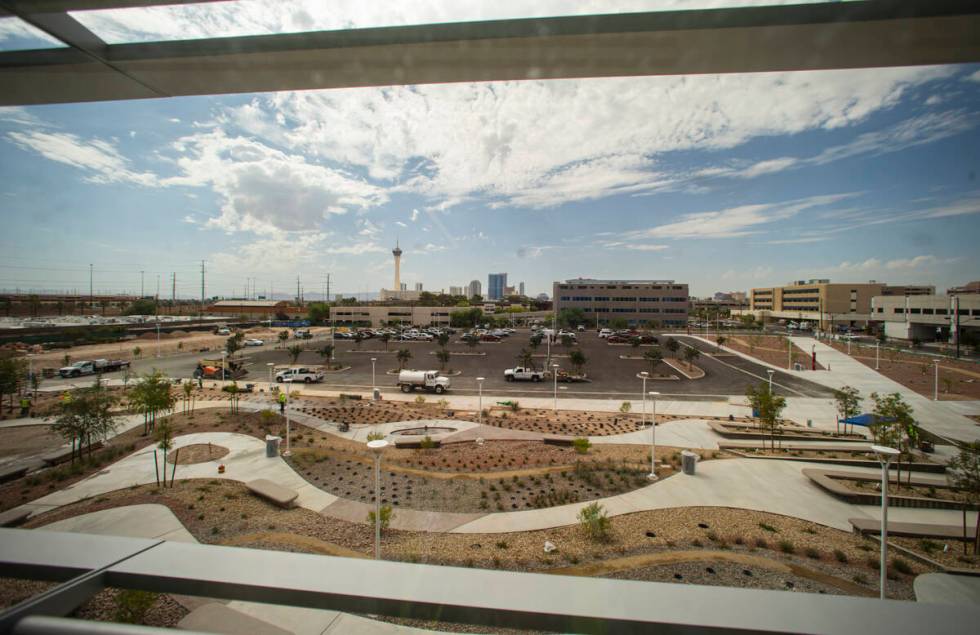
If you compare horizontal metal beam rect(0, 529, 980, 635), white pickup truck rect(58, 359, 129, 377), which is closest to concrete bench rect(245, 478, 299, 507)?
horizontal metal beam rect(0, 529, 980, 635)

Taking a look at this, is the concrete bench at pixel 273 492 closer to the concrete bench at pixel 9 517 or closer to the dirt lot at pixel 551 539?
the dirt lot at pixel 551 539

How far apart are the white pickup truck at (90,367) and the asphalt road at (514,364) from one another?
73 cm

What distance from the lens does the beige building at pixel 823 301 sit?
37750mm

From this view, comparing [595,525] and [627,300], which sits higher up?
[627,300]

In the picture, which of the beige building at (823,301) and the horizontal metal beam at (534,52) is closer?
the horizontal metal beam at (534,52)

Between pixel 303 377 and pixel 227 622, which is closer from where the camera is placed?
pixel 227 622

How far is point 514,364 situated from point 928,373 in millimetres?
20017

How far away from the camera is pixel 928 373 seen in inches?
679

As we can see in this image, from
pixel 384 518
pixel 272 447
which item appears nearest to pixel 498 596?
pixel 384 518

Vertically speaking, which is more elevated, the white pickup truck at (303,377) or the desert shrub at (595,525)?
the desert shrub at (595,525)

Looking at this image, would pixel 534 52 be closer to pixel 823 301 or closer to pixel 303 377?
pixel 303 377

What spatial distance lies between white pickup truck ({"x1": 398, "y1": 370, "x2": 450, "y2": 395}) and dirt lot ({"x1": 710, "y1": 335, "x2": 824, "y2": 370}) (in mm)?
21593

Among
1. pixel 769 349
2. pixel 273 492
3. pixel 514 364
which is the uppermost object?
pixel 769 349

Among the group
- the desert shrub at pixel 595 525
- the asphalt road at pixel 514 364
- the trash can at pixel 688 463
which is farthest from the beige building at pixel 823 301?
the desert shrub at pixel 595 525
